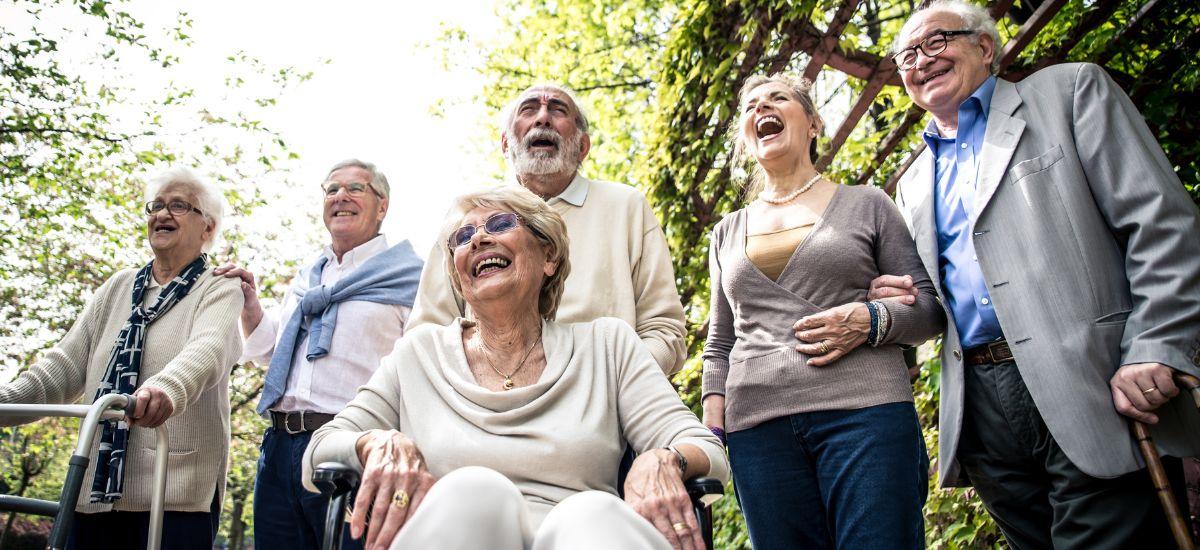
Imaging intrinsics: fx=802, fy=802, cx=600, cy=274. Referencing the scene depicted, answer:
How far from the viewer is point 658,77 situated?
206 inches

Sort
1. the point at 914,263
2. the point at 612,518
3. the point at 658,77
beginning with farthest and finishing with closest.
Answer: the point at 658,77 < the point at 914,263 < the point at 612,518

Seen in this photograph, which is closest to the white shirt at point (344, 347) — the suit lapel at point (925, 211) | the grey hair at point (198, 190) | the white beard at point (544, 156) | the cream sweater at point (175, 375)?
the cream sweater at point (175, 375)

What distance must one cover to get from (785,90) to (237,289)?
7.00 feet

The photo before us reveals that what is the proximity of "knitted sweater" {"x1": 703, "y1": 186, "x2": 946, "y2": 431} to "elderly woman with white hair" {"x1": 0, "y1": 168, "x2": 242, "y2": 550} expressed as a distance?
1788mm

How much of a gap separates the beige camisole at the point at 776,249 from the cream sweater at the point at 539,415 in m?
0.52

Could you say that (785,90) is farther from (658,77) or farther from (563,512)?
(658,77)

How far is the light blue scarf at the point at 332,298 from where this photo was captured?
3.11m

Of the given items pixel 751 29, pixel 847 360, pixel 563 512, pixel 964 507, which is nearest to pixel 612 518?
pixel 563 512

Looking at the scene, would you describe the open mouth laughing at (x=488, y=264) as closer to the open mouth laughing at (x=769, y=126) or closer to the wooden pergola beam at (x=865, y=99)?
the open mouth laughing at (x=769, y=126)

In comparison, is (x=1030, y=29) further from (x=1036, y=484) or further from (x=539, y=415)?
(x=539, y=415)

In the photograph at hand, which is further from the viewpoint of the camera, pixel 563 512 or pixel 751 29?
pixel 751 29

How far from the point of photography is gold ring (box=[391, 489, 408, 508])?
5.05 ft

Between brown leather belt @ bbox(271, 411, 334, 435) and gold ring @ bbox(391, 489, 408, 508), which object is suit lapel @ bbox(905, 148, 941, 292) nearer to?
gold ring @ bbox(391, 489, 408, 508)

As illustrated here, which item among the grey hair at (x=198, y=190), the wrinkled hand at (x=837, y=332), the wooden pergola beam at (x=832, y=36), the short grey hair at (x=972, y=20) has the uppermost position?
the wooden pergola beam at (x=832, y=36)
